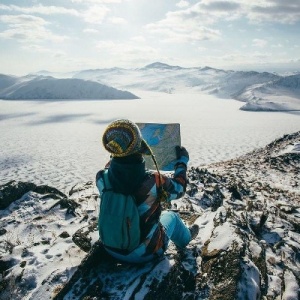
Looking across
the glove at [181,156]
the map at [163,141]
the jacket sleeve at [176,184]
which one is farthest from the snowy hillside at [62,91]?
the jacket sleeve at [176,184]

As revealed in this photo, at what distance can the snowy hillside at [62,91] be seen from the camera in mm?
80500

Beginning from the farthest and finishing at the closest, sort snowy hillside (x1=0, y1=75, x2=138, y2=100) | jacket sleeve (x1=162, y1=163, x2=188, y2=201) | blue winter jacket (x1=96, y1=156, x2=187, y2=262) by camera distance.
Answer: snowy hillside (x1=0, y1=75, x2=138, y2=100), jacket sleeve (x1=162, y1=163, x2=188, y2=201), blue winter jacket (x1=96, y1=156, x2=187, y2=262)

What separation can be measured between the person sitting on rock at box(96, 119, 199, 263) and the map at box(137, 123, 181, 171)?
166 cm

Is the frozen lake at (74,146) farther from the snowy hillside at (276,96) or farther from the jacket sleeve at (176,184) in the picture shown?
the snowy hillside at (276,96)

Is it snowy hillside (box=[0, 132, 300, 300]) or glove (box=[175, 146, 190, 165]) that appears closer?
snowy hillside (box=[0, 132, 300, 300])

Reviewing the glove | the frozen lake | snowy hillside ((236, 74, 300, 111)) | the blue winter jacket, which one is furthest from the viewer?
snowy hillside ((236, 74, 300, 111))

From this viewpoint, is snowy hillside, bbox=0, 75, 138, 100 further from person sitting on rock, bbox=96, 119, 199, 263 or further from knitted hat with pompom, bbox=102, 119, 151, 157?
knitted hat with pompom, bbox=102, 119, 151, 157

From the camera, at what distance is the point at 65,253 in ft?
14.1

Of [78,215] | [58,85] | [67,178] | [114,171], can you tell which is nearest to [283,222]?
[78,215]

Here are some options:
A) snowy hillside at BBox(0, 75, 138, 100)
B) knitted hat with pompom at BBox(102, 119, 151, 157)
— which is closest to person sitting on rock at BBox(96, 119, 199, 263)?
knitted hat with pompom at BBox(102, 119, 151, 157)

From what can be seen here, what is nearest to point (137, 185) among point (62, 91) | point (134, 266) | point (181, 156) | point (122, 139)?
point (122, 139)

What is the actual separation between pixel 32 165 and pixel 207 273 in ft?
47.3

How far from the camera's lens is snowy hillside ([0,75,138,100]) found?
3169 inches

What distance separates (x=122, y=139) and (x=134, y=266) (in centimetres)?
169
